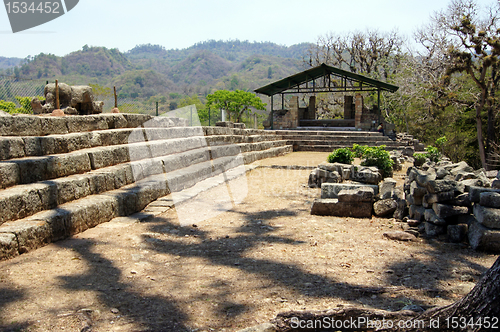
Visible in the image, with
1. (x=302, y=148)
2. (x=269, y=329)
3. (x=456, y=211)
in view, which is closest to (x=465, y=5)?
(x=302, y=148)

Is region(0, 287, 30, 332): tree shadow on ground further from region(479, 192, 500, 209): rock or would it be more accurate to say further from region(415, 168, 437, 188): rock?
region(415, 168, 437, 188): rock

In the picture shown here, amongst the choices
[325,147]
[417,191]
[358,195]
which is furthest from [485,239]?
[325,147]

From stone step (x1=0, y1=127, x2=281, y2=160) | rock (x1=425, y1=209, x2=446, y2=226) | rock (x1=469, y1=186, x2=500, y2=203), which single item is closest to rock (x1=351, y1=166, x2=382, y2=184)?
rock (x1=425, y1=209, x2=446, y2=226)

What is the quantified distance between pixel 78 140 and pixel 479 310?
5410mm

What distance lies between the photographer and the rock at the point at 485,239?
3480mm

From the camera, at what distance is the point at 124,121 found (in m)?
6.99

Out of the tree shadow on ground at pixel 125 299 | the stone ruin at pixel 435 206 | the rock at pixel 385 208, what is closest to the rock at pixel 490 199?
the stone ruin at pixel 435 206

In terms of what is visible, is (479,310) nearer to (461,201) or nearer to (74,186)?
(461,201)

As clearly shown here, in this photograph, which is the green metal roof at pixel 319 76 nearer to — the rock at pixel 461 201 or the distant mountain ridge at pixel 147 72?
the rock at pixel 461 201

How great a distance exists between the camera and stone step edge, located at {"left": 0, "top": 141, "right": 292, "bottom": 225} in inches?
133

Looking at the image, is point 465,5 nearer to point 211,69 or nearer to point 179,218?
point 179,218

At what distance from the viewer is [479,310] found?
4.80ft

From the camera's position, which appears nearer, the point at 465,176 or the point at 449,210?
the point at 449,210

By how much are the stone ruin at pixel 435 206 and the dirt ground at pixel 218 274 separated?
0.20 m
